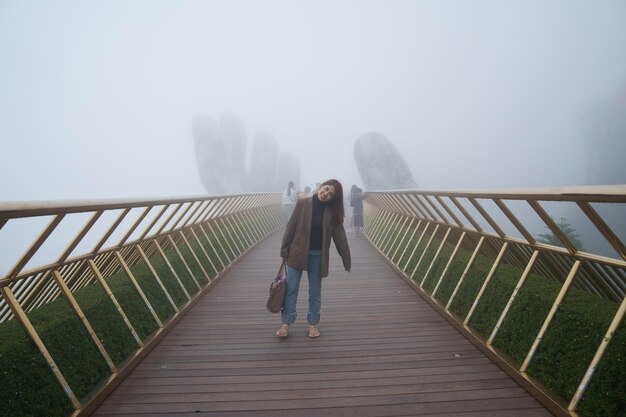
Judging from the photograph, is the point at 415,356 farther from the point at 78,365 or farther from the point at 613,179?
the point at 613,179

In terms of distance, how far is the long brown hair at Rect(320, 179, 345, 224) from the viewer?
13.4 ft

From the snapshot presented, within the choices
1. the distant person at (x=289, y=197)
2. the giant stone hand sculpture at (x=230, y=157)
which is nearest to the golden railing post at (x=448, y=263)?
the distant person at (x=289, y=197)

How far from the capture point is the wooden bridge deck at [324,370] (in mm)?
Result: 2953

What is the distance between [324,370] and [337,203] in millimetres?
1634

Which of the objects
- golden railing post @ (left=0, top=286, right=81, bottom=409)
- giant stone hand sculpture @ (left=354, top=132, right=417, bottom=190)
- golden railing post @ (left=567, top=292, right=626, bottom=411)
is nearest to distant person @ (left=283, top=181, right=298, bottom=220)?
golden railing post @ (left=0, top=286, right=81, bottom=409)

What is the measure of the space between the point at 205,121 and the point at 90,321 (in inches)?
1920

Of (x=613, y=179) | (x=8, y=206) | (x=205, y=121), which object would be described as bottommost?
(x=205, y=121)

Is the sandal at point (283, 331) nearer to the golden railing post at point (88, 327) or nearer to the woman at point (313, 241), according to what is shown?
the woman at point (313, 241)

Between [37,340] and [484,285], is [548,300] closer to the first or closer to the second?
[484,285]

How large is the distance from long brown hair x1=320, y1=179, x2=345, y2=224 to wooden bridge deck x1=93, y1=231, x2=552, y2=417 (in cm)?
133

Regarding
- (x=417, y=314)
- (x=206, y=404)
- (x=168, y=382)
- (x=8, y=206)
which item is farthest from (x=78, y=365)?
(x=417, y=314)

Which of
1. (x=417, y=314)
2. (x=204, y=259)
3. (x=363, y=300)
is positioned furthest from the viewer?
(x=204, y=259)

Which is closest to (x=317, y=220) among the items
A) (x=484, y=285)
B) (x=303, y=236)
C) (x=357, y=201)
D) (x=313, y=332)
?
(x=303, y=236)

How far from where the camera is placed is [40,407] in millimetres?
2539
